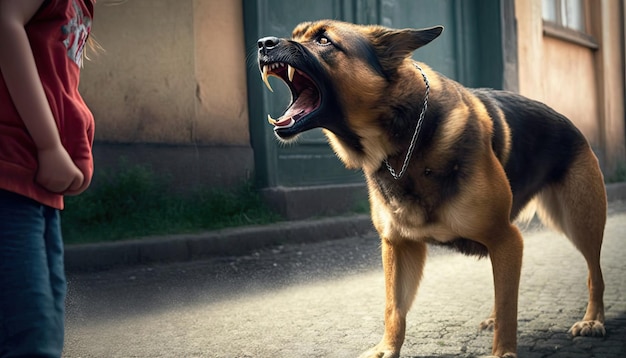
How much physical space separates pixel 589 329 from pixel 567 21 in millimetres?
10581

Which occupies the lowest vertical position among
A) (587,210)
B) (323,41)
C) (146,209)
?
(146,209)

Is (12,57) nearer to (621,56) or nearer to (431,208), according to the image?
(431,208)

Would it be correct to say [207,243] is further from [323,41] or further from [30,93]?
[30,93]

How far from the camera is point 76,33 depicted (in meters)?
1.73

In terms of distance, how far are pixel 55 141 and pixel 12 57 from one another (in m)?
0.20

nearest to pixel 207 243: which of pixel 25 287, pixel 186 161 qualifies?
pixel 186 161

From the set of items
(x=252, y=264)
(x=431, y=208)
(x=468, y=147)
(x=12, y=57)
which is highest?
(x=12, y=57)

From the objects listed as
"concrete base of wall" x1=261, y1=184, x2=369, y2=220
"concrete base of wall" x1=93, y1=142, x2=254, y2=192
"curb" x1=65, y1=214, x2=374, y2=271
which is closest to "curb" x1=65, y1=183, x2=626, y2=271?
"curb" x1=65, y1=214, x2=374, y2=271

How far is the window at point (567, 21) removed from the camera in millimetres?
11836

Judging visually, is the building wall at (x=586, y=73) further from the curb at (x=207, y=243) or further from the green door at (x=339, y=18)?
the curb at (x=207, y=243)

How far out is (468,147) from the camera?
107 inches

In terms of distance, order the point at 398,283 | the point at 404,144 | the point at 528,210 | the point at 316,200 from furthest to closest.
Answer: the point at 316,200
the point at 528,210
the point at 398,283
the point at 404,144

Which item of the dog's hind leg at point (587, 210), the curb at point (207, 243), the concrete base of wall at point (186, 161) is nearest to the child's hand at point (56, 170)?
the dog's hind leg at point (587, 210)

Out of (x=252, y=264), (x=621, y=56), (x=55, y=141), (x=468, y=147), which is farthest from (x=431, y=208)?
(x=621, y=56)
